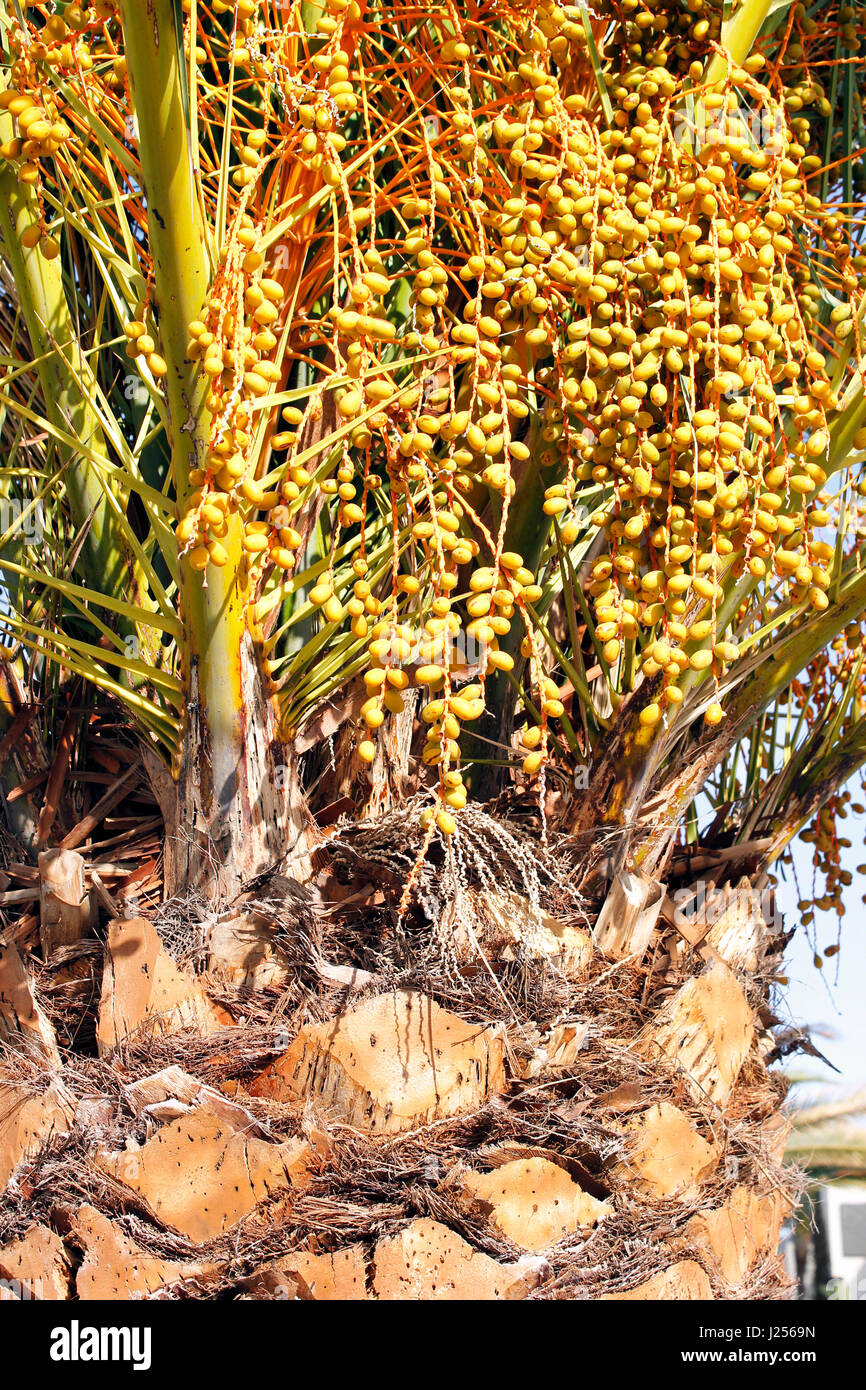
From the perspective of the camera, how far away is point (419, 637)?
132 centimetres

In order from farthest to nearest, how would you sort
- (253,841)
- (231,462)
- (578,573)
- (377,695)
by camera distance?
(578,573) < (253,841) < (377,695) < (231,462)

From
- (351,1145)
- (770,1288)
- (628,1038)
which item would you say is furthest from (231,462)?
(770,1288)

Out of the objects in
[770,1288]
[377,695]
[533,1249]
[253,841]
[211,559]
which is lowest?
[770,1288]

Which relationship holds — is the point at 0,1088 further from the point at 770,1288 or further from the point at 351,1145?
the point at 770,1288

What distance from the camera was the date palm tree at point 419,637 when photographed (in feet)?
3.84

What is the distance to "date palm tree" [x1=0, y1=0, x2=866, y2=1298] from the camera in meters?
1.17

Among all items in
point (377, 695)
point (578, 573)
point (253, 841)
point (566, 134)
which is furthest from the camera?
point (578, 573)

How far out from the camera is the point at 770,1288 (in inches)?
55.9

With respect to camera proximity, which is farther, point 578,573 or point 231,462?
point 578,573

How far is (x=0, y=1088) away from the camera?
4.37 ft

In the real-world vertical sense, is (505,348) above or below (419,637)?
above
